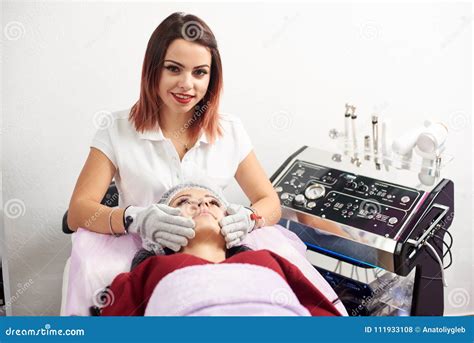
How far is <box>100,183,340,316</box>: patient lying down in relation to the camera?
4.19 ft

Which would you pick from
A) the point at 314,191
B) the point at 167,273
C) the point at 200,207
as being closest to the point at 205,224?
the point at 200,207

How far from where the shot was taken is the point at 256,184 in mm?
1625

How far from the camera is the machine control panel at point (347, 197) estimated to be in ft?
5.28

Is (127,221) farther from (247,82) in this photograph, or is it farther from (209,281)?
(247,82)

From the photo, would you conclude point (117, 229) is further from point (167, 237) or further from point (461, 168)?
point (461, 168)

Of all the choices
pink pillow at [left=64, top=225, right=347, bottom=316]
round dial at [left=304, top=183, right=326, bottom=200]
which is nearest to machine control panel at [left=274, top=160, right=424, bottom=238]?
round dial at [left=304, top=183, right=326, bottom=200]

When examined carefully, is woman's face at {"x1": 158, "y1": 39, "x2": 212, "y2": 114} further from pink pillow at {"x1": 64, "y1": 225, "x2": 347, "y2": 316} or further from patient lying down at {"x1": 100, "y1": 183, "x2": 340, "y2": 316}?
pink pillow at {"x1": 64, "y1": 225, "x2": 347, "y2": 316}

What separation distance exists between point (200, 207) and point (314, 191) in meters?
0.34

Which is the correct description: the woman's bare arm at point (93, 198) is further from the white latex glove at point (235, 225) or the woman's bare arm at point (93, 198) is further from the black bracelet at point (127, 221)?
the white latex glove at point (235, 225)

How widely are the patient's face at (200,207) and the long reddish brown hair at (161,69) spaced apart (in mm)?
153

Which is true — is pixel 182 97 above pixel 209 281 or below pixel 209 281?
Answer: above

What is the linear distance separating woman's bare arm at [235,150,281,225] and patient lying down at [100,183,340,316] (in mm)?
154

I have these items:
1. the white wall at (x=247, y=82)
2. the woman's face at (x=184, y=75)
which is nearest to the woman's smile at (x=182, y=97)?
the woman's face at (x=184, y=75)
